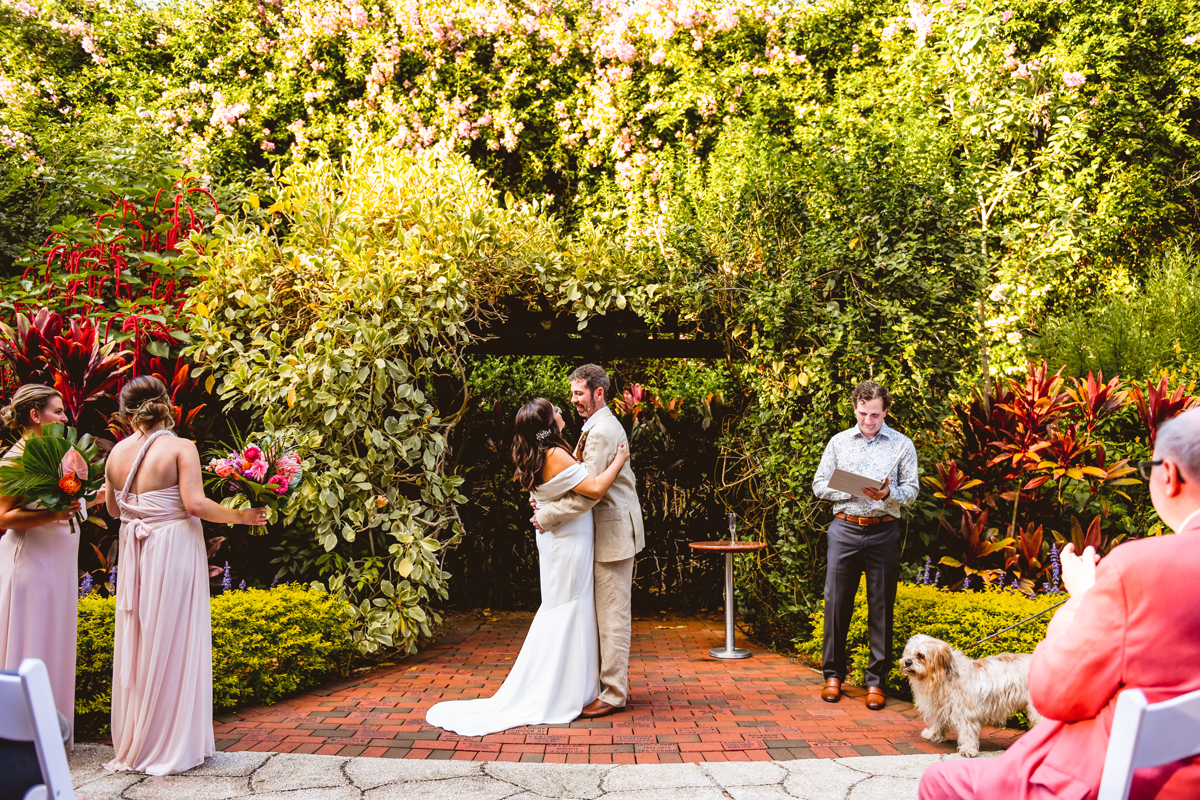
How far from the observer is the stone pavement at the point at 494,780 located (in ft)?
10.8

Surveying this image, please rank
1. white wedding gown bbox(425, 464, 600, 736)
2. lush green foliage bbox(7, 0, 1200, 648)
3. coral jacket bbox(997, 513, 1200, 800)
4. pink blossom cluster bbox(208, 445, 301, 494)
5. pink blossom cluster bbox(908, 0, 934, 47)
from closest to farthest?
coral jacket bbox(997, 513, 1200, 800) → pink blossom cluster bbox(208, 445, 301, 494) → white wedding gown bbox(425, 464, 600, 736) → lush green foliage bbox(7, 0, 1200, 648) → pink blossom cluster bbox(908, 0, 934, 47)

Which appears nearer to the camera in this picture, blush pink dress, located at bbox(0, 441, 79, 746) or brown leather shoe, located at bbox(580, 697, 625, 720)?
blush pink dress, located at bbox(0, 441, 79, 746)

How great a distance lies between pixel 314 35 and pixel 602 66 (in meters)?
4.50

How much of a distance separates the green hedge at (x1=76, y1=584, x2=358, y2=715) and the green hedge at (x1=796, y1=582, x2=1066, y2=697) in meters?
3.50

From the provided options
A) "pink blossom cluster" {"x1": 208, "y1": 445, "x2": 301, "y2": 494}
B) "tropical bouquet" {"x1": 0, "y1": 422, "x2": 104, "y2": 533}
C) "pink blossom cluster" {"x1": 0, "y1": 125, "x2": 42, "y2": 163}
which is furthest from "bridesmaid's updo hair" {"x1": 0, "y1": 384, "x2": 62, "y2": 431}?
"pink blossom cluster" {"x1": 0, "y1": 125, "x2": 42, "y2": 163}

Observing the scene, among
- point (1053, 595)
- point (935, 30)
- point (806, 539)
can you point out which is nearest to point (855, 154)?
point (806, 539)

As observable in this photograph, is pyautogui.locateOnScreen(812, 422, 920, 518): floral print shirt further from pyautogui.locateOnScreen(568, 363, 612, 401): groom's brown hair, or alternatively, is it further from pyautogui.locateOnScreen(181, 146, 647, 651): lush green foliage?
pyautogui.locateOnScreen(181, 146, 647, 651): lush green foliage

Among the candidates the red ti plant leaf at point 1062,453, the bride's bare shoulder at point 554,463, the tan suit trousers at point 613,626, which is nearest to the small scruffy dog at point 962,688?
the tan suit trousers at point 613,626

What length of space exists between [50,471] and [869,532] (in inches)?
169

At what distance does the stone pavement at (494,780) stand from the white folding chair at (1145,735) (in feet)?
6.94

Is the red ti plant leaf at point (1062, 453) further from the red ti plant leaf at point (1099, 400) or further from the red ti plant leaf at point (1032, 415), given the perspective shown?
the red ti plant leaf at point (1099, 400)

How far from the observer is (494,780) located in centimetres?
348

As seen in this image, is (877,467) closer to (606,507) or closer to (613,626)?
(606,507)

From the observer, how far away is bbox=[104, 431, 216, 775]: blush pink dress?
3.59 m
